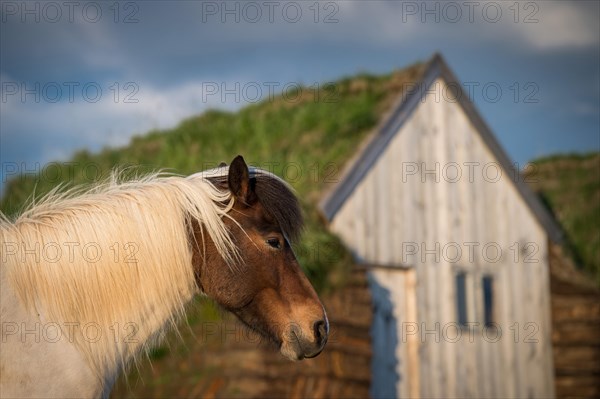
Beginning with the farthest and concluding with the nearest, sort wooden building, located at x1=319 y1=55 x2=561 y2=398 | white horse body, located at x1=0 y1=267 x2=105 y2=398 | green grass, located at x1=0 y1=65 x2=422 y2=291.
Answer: wooden building, located at x1=319 y1=55 x2=561 y2=398, green grass, located at x1=0 y1=65 x2=422 y2=291, white horse body, located at x1=0 y1=267 x2=105 y2=398

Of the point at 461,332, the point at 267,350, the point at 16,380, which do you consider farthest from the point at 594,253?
A: the point at 16,380

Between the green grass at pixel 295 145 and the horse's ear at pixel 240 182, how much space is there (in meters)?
5.50

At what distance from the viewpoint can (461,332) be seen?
12.2 m

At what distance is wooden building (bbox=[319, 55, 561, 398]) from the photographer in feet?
36.1

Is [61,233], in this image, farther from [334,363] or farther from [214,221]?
[334,363]

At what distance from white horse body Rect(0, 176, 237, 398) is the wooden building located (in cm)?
672

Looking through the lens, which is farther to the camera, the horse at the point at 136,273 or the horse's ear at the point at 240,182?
the horse's ear at the point at 240,182

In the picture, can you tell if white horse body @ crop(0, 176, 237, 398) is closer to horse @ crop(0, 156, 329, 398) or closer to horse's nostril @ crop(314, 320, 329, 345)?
horse @ crop(0, 156, 329, 398)

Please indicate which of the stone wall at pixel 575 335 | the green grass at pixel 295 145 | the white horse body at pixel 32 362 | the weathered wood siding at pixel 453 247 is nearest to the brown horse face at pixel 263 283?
the white horse body at pixel 32 362

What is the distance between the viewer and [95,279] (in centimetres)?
340

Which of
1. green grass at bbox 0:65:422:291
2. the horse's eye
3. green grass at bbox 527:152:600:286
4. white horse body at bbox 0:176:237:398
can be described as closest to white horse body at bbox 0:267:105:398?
white horse body at bbox 0:176:237:398

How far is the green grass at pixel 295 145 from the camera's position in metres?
10.1

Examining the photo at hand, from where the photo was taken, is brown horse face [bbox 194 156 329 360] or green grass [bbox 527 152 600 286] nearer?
brown horse face [bbox 194 156 329 360]

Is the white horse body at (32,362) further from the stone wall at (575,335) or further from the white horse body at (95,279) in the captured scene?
the stone wall at (575,335)
